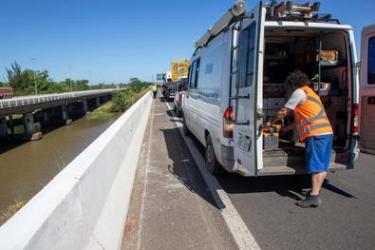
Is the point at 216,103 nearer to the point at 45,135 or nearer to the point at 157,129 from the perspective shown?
the point at 157,129

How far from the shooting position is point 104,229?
3086mm

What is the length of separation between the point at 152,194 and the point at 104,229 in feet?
7.34

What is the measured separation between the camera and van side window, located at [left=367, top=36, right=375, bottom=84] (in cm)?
559

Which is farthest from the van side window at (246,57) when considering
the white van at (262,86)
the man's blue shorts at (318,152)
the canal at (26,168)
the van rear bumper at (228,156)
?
the canal at (26,168)

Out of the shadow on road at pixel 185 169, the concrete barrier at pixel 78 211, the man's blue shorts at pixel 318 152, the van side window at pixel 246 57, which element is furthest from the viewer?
the shadow on road at pixel 185 169

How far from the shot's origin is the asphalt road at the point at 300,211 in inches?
142

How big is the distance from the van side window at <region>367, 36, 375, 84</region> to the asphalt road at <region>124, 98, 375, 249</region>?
5.68 ft

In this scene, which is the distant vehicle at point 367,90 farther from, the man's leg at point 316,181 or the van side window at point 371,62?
the man's leg at point 316,181

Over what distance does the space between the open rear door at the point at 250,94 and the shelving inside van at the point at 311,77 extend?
0.44 meters

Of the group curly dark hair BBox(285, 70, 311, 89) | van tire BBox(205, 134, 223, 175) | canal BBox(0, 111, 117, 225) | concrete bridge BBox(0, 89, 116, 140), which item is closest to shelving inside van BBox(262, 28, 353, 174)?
curly dark hair BBox(285, 70, 311, 89)

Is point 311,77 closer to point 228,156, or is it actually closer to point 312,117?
point 312,117

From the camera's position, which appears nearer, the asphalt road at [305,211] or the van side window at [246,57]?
the asphalt road at [305,211]

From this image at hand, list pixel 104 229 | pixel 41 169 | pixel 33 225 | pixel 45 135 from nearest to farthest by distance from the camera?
1. pixel 33 225
2. pixel 104 229
3. pixel 41 169
4. pixel 45 135

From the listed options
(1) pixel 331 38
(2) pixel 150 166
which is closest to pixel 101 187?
(2) pixel 150 166
